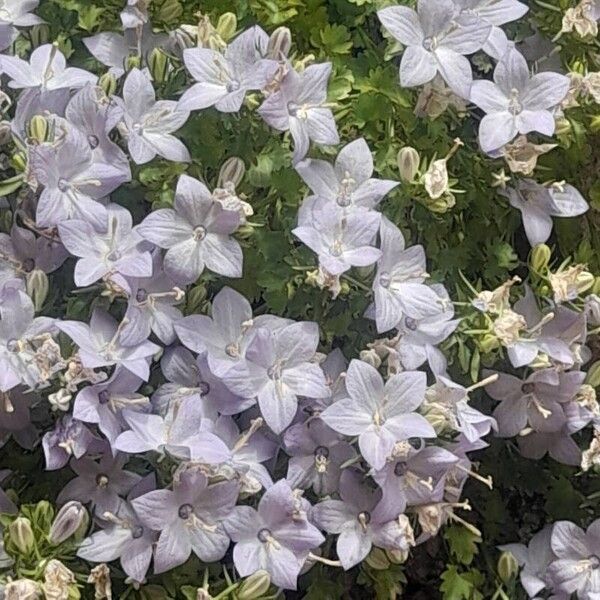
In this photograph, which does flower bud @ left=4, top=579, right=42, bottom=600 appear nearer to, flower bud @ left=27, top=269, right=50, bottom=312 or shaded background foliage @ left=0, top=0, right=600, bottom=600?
shaded background foliage @ left=0, top=0, right=600, bottom=600

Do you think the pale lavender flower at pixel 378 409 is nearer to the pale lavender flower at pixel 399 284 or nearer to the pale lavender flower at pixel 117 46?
the pale lavender flower at pixel 399 284

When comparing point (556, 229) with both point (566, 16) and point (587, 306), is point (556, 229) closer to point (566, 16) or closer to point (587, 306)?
point (587, 306)

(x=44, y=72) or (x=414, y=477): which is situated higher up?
(x=44, y=72)

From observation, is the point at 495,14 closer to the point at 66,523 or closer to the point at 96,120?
the point at 96,120

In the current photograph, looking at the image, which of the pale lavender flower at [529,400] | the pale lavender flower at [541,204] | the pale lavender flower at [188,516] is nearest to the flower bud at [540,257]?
the pale lavender flower at [541,204]

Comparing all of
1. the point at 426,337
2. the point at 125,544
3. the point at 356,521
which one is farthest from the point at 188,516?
the point at 426,337

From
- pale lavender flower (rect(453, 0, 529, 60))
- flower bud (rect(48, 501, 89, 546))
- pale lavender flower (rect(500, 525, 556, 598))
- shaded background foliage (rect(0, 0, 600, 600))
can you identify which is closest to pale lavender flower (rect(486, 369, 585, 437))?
shaded background foliage (rect(0, 0, 600, 600))
